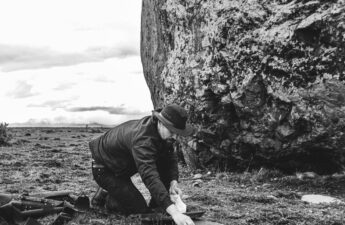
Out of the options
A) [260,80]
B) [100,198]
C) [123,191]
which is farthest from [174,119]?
[260,80]

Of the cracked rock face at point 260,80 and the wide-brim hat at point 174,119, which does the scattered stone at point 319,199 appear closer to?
the cracked rock face at point 260,80

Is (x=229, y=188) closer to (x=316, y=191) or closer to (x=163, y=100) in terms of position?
(x=316, y=191)

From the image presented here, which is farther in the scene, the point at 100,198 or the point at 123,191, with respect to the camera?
the point at 100,198

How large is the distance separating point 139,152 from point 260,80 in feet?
13.6

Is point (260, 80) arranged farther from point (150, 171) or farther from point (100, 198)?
point (150, 171)

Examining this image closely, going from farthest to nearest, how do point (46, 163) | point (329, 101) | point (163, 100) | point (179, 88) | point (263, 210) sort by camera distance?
point (46, 163) < point (163, 100) < point (179, 88) < point (329, 101) < point (263, 210)

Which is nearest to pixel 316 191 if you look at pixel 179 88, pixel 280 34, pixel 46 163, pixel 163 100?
pixel 280 34

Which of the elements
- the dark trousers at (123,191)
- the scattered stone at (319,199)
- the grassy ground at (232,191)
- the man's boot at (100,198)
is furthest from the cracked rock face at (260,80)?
the man's boot at (100,198)

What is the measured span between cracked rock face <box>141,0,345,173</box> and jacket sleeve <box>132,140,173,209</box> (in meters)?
3.88

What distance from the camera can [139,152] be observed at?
5.68 m

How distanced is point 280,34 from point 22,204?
5.43 meters

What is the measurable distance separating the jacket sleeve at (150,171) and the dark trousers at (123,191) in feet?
2.74

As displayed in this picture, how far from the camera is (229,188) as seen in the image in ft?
30.0

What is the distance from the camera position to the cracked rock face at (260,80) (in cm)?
837
